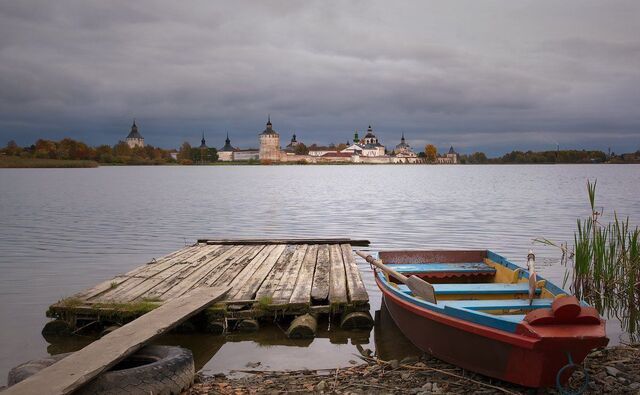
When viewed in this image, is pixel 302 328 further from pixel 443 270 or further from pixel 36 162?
pixel 36 162

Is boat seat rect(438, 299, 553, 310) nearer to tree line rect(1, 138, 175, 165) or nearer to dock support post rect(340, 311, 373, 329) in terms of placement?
dock support post rect(340, 311, 373, 329)

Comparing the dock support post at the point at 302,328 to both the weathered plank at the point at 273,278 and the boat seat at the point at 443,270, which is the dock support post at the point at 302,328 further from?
the boat seat at the point at 443,270

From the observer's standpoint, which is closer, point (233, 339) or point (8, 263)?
point (233, 339)

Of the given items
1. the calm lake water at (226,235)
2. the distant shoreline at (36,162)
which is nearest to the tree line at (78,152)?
the distant shoreline at (36,162)

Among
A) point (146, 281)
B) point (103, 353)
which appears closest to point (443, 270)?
point (146, 281)

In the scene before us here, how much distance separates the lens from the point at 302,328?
25.9 feet

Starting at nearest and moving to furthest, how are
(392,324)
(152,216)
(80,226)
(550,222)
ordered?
(392,324) < (80,226) < (550,222) < (152,216)

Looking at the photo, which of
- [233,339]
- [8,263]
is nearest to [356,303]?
[233,339]

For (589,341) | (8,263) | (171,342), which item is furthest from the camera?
(8,263)

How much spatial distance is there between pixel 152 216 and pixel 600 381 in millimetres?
23808

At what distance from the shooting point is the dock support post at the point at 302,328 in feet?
25.8

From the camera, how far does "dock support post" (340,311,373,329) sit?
27.0ft

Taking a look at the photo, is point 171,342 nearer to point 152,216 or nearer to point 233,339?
point 233,339

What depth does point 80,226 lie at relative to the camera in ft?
74.6
